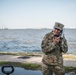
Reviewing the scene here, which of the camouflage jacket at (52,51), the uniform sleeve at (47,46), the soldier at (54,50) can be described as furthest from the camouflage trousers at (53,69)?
the uniform sleeve at (47,46)

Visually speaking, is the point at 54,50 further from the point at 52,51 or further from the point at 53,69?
the point at 53,69

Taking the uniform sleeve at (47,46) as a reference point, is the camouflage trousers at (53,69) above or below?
below

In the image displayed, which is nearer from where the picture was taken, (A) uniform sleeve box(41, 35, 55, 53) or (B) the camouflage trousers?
(A) uniform sleeve box(41, 35, 55, 53)

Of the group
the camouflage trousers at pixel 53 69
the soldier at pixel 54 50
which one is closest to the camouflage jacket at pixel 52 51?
the soldier at pixel 54 50

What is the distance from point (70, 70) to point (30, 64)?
2.43m

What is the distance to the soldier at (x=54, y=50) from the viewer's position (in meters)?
6.18

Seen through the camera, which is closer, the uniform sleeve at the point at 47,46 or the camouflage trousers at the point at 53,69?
the uniform sleeve at the point at 47,46

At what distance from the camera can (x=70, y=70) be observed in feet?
40.5

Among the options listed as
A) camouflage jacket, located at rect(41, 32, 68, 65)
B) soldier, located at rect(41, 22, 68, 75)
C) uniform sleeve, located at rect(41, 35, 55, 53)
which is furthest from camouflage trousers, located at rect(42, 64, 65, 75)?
uniform sleeve, located at rect(41, 35, 55, 53)

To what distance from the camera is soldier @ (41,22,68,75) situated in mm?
6180

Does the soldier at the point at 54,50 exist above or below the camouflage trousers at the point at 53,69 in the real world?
above

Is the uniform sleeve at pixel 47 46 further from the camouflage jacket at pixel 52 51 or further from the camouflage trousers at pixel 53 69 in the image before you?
the camouflage trousers at pixel 53 69

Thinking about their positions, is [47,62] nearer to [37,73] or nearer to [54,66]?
[54,66]

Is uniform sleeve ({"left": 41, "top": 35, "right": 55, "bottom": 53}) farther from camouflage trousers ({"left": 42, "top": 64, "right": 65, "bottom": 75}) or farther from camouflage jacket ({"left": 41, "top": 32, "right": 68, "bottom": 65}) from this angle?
camouflage trousers ({"left": 42, "top": 64, "right": 65, "bottom": 75})
